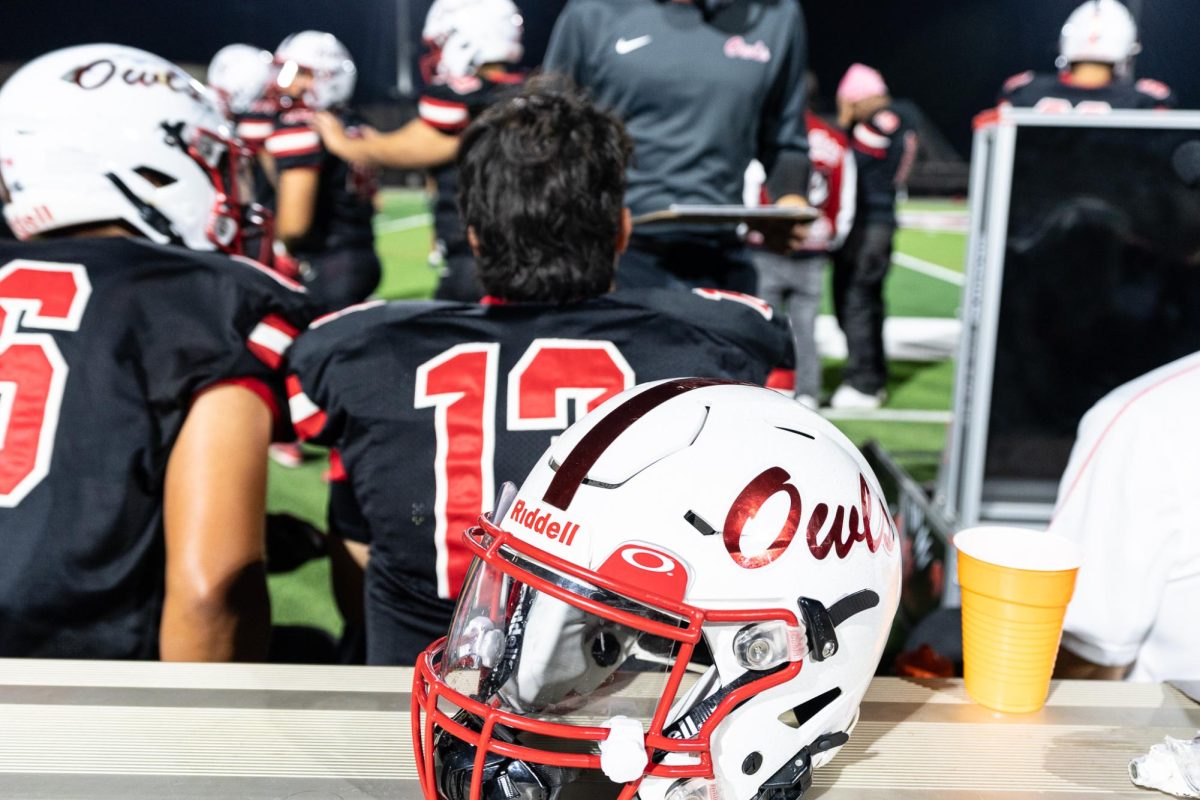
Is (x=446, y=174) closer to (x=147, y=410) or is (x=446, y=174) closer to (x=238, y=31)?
(x=147, y=410)

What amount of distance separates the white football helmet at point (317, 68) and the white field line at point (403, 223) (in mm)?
11026

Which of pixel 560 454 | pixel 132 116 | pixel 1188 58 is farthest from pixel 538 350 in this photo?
pixel 1188 58

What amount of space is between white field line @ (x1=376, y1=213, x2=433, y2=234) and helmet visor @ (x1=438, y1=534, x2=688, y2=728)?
1511cm

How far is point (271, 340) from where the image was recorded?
147 centimetres

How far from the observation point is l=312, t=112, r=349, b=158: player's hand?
3.45 m

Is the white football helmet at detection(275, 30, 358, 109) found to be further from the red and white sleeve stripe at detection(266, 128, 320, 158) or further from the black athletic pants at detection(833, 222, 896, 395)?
the black athletic pants at detection(833, 222, 896, 395)

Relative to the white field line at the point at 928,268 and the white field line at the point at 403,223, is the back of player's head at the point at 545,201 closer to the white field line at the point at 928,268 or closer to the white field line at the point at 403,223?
the white field line at the point at 928,268

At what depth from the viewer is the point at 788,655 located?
36.7 inches

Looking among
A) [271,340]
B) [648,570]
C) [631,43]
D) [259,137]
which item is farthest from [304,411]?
[259,137]

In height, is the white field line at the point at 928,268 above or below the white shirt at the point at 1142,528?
below

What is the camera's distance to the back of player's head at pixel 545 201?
151cm

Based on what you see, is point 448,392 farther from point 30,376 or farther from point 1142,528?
point 1142,528

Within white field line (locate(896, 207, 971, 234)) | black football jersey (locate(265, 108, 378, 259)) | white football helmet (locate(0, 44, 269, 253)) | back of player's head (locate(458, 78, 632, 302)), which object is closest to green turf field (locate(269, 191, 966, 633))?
black football jersey (locate(265, 108, 378, 259))

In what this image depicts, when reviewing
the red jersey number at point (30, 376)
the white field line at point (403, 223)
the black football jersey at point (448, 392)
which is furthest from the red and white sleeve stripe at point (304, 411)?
the white field line at point (403, 223)
